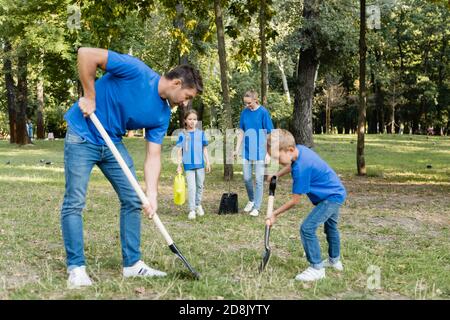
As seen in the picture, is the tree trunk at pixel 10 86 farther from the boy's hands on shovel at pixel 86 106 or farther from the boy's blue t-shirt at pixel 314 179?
the boy's blue t-shirt at pixel 314 179

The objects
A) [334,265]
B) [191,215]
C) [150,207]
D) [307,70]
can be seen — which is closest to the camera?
[150,207]

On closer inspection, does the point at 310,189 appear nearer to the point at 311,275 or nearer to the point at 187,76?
the point at 311,275

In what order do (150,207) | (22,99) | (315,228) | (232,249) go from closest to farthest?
(150,207), (315,228), (232,249), (22,99)

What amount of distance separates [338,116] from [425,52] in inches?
625

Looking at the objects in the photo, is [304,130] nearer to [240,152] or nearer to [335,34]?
[335,34]

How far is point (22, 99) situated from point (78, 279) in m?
28.4

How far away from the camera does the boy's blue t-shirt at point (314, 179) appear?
17.7 ft

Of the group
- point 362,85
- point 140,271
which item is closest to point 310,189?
point 140,271

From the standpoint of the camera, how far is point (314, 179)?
5.57m

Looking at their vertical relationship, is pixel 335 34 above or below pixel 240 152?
above

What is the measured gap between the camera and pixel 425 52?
51906mm

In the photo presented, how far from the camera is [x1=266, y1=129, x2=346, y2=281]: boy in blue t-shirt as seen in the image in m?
5.36
